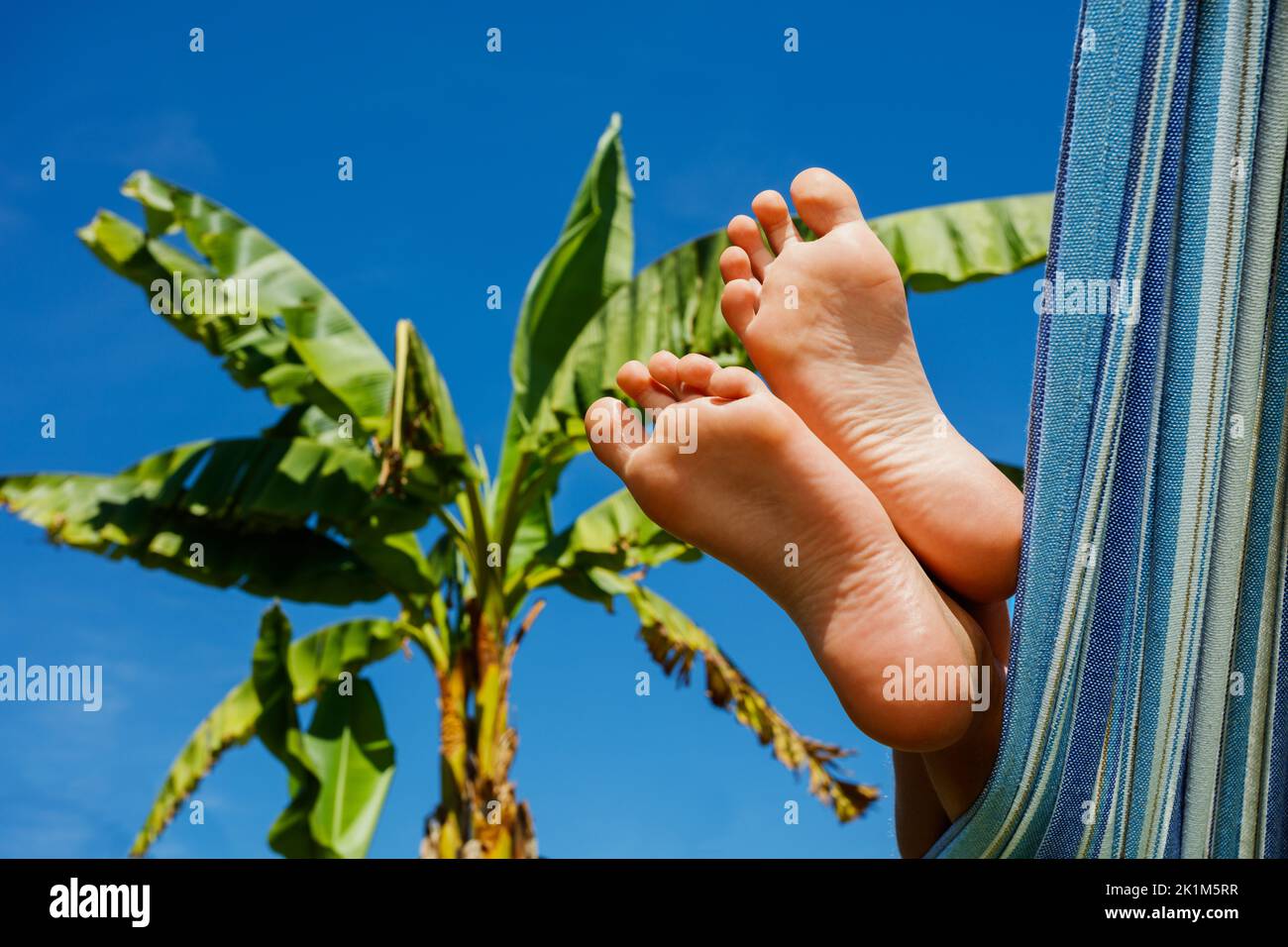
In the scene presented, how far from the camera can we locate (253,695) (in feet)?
10.7

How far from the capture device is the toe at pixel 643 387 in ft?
4.08

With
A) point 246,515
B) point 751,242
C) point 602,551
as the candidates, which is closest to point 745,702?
point 602,551

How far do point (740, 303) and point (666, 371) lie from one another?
0.11 meters

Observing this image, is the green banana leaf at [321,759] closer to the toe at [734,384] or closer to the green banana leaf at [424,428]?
the green banana leaf at [424,428]

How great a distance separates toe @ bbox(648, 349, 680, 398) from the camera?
48.1 inches

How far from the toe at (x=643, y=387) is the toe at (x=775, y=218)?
198 millimetres

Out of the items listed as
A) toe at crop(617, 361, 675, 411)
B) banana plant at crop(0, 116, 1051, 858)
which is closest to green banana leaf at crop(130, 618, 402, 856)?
banana plant at crop(0, 116, 1051, 858)

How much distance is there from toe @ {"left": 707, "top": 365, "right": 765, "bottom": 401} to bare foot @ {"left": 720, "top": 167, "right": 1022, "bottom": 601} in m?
0.09

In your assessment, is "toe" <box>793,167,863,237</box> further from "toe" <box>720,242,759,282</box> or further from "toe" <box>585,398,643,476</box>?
"toe" <box>585,398,643,476</box>

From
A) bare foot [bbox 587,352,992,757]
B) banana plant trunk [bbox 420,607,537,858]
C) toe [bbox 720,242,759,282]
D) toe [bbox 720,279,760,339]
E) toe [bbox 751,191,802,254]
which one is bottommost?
banana plant trunk [bbox 420,607,537,858]
